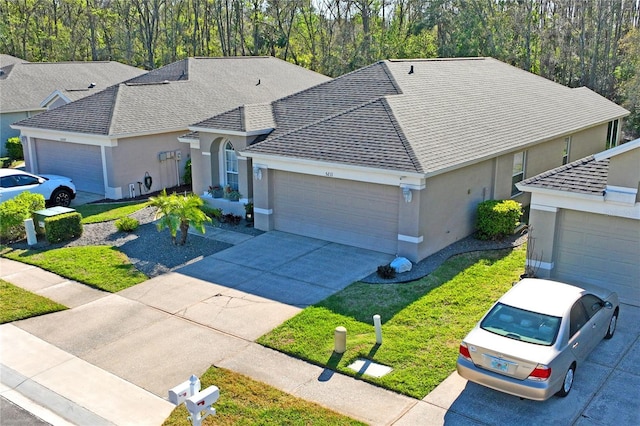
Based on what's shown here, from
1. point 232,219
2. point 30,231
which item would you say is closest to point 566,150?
point 232,219

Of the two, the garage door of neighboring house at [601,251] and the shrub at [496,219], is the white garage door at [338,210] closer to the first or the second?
the shrub at [496,219]

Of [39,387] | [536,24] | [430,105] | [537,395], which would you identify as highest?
[536,24]

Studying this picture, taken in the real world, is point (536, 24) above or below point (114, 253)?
above

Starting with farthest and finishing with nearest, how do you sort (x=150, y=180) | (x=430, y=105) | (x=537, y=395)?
(x=150, y=180) → (x=430, y=105) → (x=537, y=395)

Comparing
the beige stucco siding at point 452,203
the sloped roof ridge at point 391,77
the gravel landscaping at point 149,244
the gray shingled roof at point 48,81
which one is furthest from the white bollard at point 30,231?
the gray shingled roof at point 48,81

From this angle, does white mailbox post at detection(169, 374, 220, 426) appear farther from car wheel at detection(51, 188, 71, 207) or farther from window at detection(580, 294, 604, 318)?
car wheel at detection(51, 188, 71, 207)

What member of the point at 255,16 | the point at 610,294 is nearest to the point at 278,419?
the point at 610,294

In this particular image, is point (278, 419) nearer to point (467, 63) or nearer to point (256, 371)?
point (256, 371)

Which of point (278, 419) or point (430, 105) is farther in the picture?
point (430, 105)
